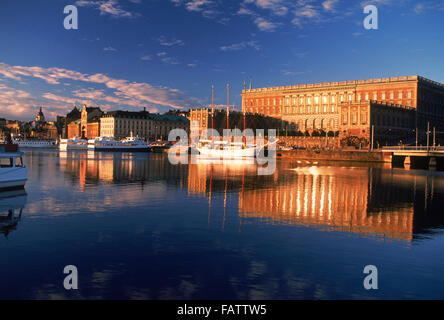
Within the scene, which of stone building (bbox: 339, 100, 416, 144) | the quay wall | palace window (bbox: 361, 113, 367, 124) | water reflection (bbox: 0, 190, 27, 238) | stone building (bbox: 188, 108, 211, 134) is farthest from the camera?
stone building (bbox: 188, 108, 211, 134)

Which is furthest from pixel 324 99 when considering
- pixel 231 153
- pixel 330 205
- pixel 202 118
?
pixel 330 205

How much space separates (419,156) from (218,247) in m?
86.9

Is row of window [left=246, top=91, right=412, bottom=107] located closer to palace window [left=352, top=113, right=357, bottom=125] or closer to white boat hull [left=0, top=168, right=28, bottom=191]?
palace window [left=352, top=113, right=357, bottom=125]

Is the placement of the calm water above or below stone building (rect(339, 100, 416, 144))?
below

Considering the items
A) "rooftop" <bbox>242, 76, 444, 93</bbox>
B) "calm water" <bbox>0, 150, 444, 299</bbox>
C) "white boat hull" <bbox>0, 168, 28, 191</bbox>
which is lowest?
"calm water" <bbox>0, 150, 444, 299</bbox>

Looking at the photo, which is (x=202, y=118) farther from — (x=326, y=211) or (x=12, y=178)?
(x=326, y=211)

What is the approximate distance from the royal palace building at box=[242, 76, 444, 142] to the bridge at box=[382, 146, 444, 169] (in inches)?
1109

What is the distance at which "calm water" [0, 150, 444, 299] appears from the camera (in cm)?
1181

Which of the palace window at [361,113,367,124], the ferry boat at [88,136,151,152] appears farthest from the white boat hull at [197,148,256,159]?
the ferry boat at [88,136,151,152]

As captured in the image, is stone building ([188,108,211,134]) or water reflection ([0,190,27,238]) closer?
water reflection ([0,190,27,238])

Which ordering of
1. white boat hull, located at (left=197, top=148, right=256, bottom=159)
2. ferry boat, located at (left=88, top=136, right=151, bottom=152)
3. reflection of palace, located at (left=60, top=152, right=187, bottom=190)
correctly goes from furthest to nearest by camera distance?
ferry boat, located at (left=88, top=136, right=151, bottom=152)
white boat hull, located at (left=197, top=148, right=256, bottom=159)
reflection of palace, located at (left=60, top=152, right=187, bottom=190)

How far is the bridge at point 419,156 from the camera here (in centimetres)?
8312

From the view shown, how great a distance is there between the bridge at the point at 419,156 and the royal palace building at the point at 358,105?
28.2 meters
